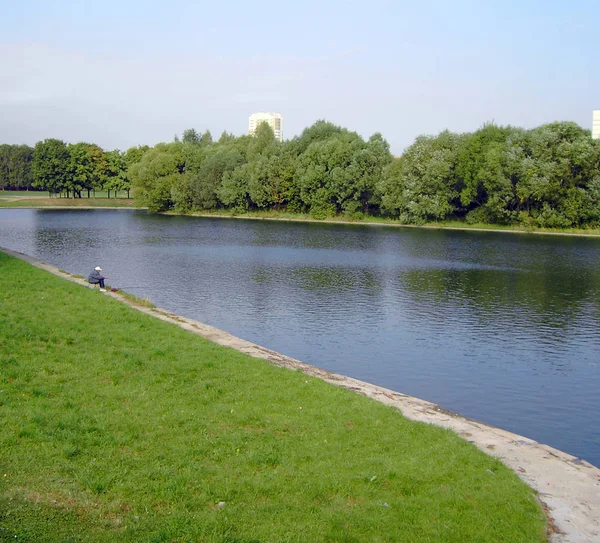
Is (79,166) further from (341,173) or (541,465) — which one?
(541,465)

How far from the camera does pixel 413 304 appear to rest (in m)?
31.2

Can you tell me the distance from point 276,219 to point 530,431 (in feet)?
253

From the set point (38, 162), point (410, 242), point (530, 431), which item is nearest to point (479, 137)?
point (410, 242)

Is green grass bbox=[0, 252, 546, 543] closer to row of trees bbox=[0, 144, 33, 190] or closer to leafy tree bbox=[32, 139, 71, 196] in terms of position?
leafy tree bbox=[32, 139, 71, 196]

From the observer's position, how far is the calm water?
60.8 ft

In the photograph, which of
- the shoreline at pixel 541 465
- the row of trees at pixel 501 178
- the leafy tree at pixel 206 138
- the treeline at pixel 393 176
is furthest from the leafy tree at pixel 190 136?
the shoreline at pixel 541 465

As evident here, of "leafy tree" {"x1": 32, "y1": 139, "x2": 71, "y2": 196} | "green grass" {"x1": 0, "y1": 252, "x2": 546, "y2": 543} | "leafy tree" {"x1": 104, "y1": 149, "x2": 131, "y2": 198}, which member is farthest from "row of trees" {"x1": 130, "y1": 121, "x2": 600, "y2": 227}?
"green grass" {"x1": 0, "y1": 252, "x2": 546, "y2": 543}

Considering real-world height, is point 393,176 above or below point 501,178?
above

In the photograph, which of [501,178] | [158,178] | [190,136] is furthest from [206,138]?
[501,178]

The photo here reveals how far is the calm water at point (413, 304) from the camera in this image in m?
18.5

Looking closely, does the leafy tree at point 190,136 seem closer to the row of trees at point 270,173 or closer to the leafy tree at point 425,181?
the row of trees at point 270,173

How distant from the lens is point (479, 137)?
77312 millimetres

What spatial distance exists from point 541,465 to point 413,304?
20166 millimetres

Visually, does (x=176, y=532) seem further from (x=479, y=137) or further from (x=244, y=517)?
(x=479, y=137)
